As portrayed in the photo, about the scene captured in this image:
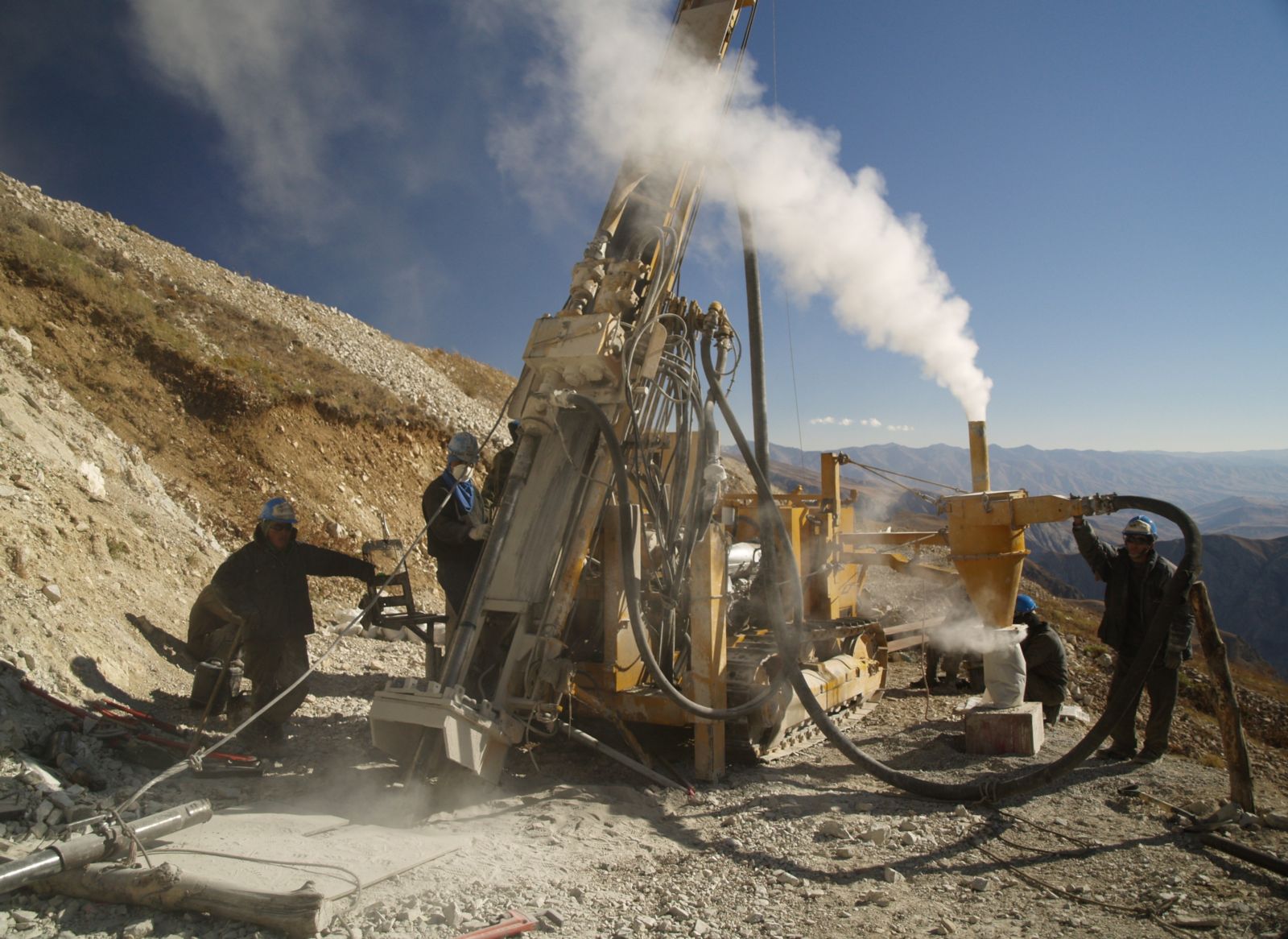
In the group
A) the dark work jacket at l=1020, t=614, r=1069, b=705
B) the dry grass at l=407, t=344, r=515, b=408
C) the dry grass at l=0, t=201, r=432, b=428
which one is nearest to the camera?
the dark work jacket at l=1020, t=614, r=1069, b=705

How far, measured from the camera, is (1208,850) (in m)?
4.32

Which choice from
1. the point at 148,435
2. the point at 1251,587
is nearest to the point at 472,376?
the point at 148,435

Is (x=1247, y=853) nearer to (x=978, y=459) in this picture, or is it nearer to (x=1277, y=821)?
(x=1277, y=821)

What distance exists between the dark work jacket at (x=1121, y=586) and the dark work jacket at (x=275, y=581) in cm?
568

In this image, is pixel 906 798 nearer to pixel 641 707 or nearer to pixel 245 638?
pixel 641 707

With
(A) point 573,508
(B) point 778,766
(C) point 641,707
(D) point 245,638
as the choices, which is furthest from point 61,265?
(B) point 778,766

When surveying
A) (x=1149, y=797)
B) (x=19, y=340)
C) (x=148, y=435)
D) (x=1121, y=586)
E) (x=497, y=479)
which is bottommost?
(x=1149, y=797)

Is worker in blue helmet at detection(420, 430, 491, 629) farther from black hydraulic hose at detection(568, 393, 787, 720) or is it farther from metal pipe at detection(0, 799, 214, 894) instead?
metal pipe at detection(0, 799, 214, 894)

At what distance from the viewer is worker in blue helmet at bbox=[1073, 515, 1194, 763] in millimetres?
6047

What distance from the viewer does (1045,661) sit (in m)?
7.33

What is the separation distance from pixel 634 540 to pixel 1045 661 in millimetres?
4563

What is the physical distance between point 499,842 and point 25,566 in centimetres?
420

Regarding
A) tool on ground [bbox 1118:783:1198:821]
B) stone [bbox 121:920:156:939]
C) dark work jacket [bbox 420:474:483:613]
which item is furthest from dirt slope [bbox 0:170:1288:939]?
dark work jacket [bbox 420:474:483:613]

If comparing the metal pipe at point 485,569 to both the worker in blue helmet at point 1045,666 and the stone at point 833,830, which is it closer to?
the stone at point 833,830
